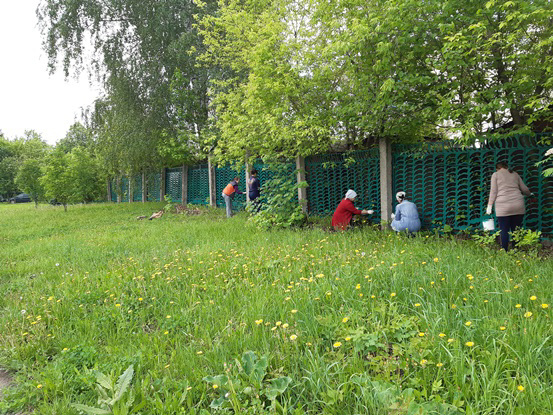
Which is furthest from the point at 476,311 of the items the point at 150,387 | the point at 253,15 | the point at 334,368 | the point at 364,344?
the point at 253,15

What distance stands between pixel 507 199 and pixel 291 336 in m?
4.49

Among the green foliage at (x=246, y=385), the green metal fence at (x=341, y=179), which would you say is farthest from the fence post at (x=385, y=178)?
the green foliage at (x=246, y=385)

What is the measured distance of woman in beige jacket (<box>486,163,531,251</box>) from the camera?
505 cm

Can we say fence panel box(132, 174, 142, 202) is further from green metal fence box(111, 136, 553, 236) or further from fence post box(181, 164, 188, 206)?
green metal fence box(111, 136, 553, 236)

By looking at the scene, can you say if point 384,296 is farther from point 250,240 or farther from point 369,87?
point 369,87

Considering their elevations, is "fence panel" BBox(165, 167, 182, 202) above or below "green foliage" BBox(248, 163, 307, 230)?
above

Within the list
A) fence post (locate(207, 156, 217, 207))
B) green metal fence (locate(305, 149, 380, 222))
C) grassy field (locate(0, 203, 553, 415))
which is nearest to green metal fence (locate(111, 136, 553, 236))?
green metal fence (locate(305, 149, 380, 222))

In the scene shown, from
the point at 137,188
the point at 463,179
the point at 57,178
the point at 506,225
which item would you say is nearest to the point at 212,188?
the point at 57,178

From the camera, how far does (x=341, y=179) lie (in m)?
8.29

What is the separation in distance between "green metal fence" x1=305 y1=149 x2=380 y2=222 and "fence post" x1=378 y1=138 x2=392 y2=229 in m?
0.38

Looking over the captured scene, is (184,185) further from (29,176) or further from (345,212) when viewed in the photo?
(345,212)

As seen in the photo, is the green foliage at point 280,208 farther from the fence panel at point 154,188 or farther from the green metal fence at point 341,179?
the fence panel at point 154,188

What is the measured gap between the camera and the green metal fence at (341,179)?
757 cm

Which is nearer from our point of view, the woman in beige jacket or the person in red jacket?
the woman in beige jacket
